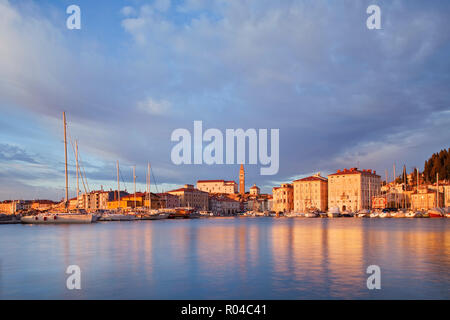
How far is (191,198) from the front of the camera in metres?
124

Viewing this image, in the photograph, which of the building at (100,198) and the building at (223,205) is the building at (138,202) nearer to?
the building at (100,198)

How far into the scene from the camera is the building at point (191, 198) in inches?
4766

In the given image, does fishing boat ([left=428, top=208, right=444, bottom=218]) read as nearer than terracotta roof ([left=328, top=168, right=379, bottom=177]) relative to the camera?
Yes

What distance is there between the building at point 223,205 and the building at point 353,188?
41.3 meters

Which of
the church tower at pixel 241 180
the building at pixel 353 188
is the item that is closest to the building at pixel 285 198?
the building at pixel 353 188

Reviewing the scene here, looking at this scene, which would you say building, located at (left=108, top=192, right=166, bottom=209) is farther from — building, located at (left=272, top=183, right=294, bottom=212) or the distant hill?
the distant hill

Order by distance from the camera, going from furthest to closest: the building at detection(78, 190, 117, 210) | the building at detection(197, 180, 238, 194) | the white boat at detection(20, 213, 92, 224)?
the building at detection(197, 180, 238, 194) → the building at detection(78, 190, 117, 210) → the white boat at detection(20, 213, 92, 224)

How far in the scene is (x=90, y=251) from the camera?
61.0 ft

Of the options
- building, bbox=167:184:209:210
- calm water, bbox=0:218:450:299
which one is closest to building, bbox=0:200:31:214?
building, bbox=167:184:209:210

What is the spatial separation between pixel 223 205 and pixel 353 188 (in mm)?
48951

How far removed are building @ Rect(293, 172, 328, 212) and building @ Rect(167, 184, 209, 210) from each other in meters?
30.4

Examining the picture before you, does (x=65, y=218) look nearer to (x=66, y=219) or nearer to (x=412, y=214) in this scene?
(x=66, y=219)

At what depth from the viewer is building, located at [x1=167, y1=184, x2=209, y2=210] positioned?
12106 centimetres
